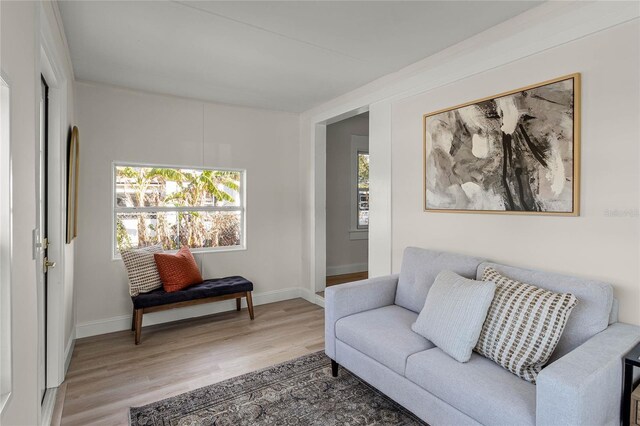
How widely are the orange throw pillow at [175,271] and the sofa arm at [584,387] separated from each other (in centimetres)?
307

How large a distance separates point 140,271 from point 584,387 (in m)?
3.41

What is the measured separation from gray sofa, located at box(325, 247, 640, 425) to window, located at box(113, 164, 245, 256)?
2157mm

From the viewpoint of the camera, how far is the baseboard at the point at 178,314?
11.3 ft

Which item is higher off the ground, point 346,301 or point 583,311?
point 583,311

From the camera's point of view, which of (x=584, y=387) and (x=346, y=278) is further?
(x=346, y=278)

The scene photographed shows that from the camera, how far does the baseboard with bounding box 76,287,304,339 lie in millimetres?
3430

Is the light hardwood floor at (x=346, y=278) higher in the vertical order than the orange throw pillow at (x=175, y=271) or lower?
lower

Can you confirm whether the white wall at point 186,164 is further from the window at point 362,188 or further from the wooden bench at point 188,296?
the window at point 362,188

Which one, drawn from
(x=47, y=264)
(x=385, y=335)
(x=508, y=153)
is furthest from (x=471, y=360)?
(x=47, y=264)

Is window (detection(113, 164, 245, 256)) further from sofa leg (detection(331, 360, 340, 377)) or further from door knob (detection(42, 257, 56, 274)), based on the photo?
sofa leg (detection(331, 360, 340, 377))

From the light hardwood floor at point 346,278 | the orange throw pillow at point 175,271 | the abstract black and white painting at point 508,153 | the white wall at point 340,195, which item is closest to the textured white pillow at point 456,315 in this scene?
the abstract black and white painting at point 508,153

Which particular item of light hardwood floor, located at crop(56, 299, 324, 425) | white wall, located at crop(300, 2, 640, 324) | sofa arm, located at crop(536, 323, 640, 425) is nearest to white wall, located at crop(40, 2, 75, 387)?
light hardwood floor, located at crop(56, 299, 324, 425)

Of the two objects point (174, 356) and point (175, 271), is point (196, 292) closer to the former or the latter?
point (175, 271)

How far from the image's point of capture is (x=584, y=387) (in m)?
1.30
